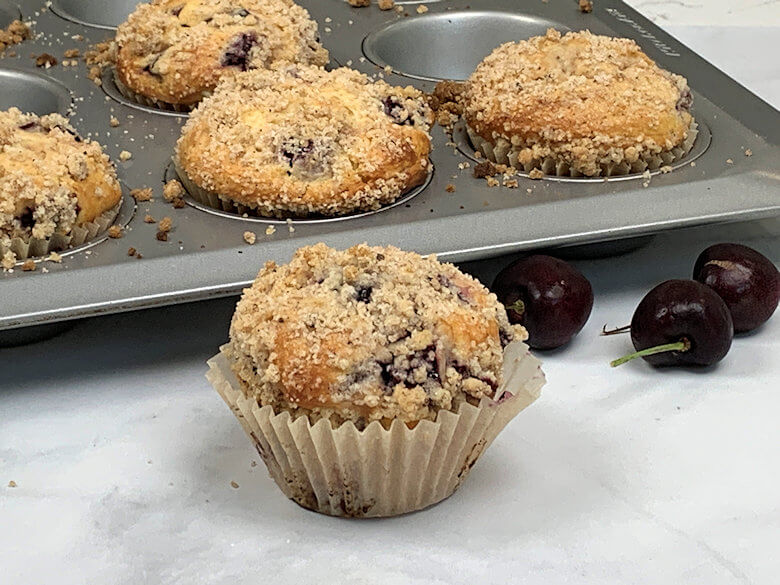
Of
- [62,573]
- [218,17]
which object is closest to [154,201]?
[218,17]

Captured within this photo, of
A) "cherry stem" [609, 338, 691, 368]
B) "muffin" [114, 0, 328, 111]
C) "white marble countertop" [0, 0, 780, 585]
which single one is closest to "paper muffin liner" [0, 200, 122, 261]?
"white marble countertop" [0, 0, 780, 585]

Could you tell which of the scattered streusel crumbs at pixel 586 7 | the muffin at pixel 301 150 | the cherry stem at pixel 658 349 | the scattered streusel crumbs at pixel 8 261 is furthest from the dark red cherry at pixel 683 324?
the scattered streusel crumbs at pixel 586 7

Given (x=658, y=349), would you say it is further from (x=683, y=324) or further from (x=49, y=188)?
(x=49, y=188)

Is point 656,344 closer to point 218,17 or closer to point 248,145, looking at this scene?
point 248,145

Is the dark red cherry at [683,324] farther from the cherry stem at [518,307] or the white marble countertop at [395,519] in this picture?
the cherry stem at [518,307]

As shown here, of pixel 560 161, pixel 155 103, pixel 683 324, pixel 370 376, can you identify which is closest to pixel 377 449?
pixel 370 376
